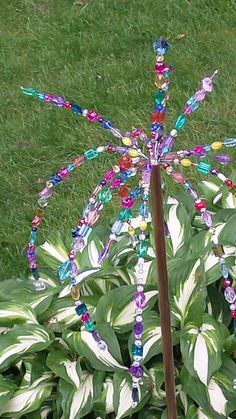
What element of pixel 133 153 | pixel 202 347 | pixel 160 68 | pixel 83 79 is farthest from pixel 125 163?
pixel 83 79

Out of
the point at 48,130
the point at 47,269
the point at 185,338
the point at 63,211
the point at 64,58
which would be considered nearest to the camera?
the point at 185,338

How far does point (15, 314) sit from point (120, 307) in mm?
311

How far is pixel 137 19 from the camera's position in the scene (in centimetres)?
470

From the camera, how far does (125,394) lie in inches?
79.8

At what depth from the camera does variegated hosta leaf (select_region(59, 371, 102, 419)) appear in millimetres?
2041

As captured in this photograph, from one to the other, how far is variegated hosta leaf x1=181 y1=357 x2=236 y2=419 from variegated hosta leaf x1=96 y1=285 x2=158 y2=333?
0.65 ft

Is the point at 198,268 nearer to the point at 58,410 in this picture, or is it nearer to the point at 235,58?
the point at 58,410

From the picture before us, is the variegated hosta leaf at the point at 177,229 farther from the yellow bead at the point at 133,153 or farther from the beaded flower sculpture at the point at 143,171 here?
the yellow bead at the point at 133,153

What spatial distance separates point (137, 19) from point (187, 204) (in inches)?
95.3

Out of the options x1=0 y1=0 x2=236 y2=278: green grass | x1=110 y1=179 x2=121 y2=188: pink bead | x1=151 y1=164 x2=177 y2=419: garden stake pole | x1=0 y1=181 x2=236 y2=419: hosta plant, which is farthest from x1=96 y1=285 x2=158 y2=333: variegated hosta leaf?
x1=0 y1=0 x2=236 y2=278: green grass

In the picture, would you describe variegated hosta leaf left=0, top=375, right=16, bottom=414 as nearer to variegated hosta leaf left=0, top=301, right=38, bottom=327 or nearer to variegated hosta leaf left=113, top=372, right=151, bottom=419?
variegated hosta leaf left=0, top=301, right=38, bottom=327

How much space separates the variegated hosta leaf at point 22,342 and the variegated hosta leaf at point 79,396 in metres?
0.12

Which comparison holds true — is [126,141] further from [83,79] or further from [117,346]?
[83,79]

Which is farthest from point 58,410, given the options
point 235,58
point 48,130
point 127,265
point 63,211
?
point 235,58
